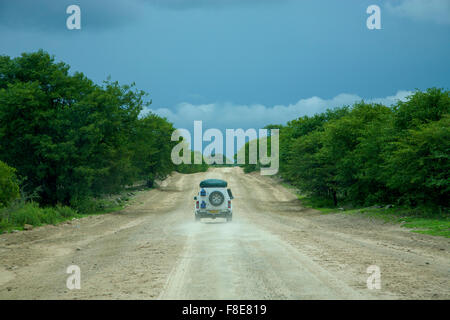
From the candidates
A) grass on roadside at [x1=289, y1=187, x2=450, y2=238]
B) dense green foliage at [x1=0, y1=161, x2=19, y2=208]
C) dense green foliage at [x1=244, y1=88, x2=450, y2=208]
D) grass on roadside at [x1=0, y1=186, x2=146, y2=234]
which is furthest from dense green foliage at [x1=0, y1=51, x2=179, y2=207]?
grass on roadside at [x1=289, y1=187, x2=450, y2=238]

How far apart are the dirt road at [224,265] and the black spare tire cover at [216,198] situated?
10.4 ft

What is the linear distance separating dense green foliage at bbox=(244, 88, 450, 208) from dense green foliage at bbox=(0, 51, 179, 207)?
18.3m

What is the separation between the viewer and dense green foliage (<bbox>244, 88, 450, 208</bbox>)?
897 inches

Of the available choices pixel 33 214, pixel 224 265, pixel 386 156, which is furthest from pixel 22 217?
pixel 386 156

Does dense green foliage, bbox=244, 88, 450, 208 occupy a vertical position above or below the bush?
above

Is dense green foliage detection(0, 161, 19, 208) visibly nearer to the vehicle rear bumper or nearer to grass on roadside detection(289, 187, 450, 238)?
the vehicle rear bumper

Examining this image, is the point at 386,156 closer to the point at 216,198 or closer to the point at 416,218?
the point at 416,218

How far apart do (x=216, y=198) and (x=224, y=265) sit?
12755mm

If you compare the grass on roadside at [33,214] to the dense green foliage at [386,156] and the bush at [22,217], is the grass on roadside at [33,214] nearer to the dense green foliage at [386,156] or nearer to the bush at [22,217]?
the bush at [22,217]

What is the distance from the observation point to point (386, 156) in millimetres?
26281

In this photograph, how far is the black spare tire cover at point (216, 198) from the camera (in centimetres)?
2317

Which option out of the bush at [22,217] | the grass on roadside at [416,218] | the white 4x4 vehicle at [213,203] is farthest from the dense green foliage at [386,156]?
the bush at [22,217]

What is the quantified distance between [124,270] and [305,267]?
4.70 meters
